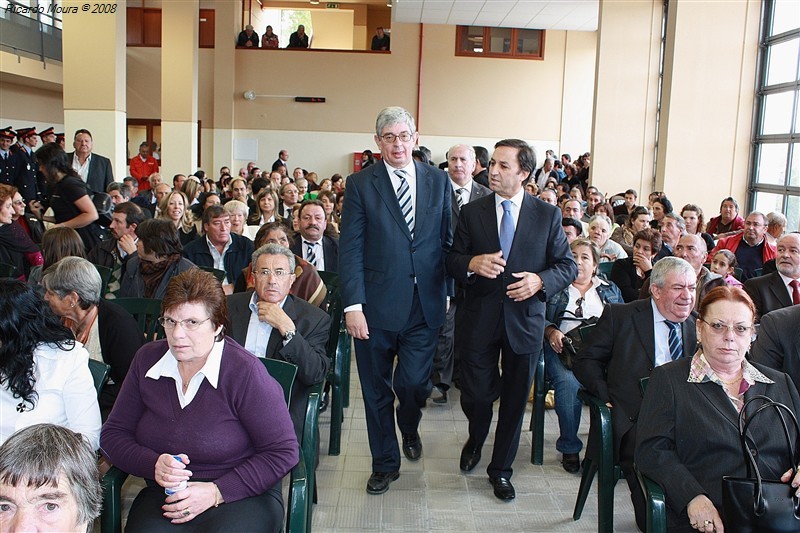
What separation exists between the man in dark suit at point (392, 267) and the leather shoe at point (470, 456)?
0.47 m

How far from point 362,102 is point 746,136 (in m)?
10.3

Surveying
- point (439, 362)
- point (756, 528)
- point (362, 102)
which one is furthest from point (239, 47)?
point (756, 528)

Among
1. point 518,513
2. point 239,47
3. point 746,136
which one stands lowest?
point 518,513

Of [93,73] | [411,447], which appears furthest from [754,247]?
[93,73]

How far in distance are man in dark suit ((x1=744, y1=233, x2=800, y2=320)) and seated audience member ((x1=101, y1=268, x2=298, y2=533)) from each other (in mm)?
3297

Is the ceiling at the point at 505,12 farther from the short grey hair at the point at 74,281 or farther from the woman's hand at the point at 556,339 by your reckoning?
the short grey hair at the point at 74,281

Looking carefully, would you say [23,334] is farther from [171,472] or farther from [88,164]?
[88,164]

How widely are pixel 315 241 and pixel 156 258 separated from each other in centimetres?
156

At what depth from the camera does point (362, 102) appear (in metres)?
Answer: 18.0

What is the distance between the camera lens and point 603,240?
552cm

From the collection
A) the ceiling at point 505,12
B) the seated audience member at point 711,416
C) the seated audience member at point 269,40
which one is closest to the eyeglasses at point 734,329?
the seated audience member at point 711,416

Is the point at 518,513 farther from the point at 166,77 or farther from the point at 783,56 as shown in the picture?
the point at 166,77

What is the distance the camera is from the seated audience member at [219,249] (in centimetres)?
503

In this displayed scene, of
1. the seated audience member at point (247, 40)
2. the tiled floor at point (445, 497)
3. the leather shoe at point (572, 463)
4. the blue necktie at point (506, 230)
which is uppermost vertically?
the seated audience member at point (247, 40)
